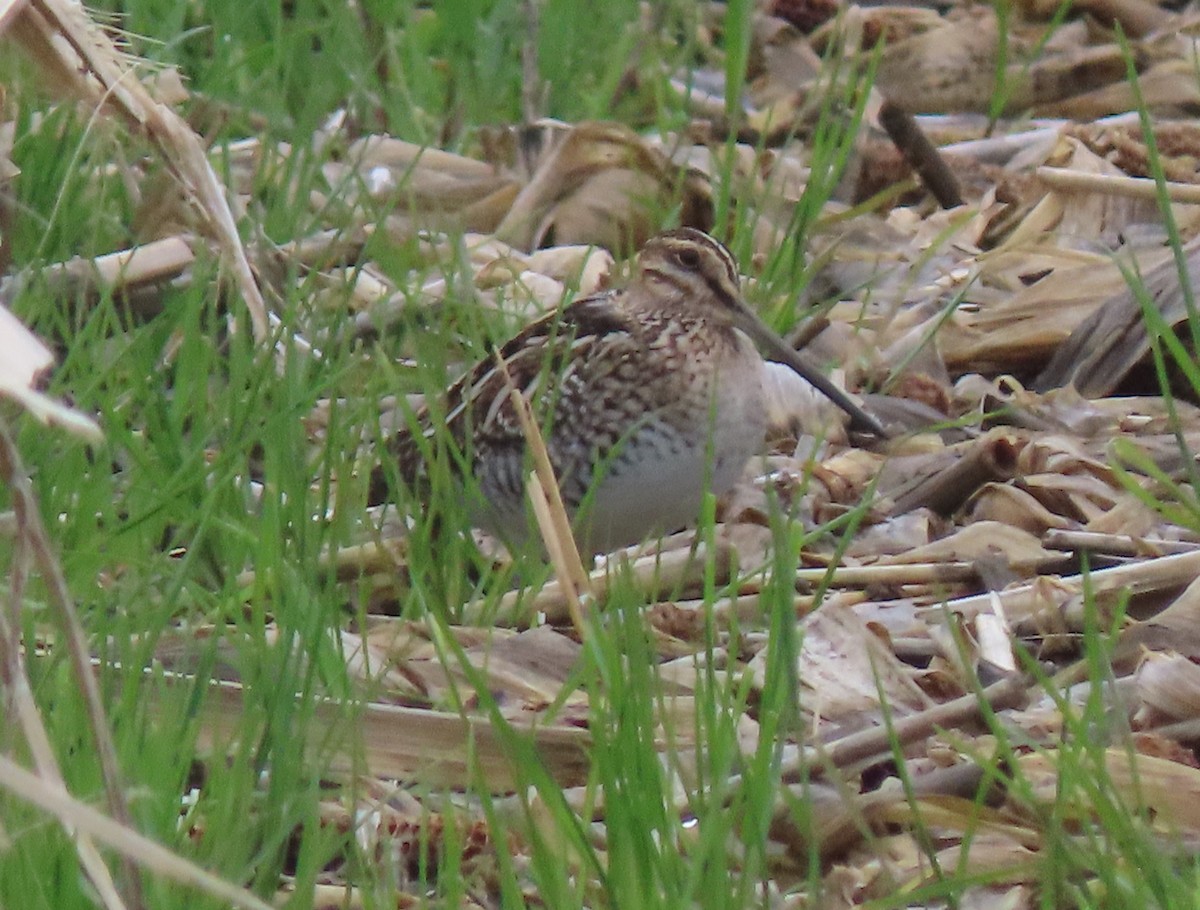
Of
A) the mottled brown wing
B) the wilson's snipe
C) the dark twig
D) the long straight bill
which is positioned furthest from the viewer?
the dark twig

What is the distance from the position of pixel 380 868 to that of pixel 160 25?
9.94 ft

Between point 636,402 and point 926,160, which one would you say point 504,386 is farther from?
point 926,160

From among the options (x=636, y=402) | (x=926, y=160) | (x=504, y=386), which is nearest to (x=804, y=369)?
(x=636, y=402)

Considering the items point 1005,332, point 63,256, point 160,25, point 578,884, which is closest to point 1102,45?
point 1005,332

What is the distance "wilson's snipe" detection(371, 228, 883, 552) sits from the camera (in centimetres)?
357

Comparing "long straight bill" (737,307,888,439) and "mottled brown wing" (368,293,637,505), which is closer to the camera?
"mottled brown wing" (368,293,637,505)

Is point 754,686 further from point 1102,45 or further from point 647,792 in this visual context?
point 1102,45

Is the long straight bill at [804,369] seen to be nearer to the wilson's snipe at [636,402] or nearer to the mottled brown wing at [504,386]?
the wilson's snipe at [636,402]

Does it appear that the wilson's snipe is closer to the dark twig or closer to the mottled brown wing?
the mottled brown wing

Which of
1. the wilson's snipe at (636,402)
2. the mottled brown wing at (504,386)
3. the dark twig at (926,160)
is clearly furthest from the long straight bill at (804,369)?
the dark twig at (926,160)

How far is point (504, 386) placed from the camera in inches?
143

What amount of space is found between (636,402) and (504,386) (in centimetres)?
25

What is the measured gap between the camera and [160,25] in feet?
16.0

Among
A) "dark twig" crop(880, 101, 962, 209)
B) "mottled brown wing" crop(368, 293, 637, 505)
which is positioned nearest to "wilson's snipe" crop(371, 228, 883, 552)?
"mottled brown wing" crop(368, 293, 637, 505)
